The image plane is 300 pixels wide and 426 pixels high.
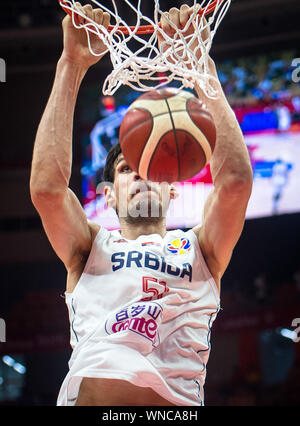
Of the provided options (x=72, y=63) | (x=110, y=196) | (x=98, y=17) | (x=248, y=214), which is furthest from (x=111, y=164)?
(x=248, y=214)

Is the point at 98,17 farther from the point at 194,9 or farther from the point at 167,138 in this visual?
the point at 167,138

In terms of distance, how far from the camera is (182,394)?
2.33 metres

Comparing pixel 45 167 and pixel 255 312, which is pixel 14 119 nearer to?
pixel 255 312

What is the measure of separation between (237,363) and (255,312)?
2251mm

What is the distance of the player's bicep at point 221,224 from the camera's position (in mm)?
2459

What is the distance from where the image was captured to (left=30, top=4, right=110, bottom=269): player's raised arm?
95.1 inches

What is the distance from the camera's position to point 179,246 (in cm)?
267

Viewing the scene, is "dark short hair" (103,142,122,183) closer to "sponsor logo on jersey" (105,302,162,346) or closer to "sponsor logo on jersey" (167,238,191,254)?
"sponsor logo on jersey" (167,238,191,254)

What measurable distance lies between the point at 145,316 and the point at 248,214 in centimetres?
721

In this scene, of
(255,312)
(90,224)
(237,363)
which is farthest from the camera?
(237,363)

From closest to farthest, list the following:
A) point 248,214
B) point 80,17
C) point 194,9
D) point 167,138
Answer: point 167,138 → point 194,9 → point 80,17 → point 248,214

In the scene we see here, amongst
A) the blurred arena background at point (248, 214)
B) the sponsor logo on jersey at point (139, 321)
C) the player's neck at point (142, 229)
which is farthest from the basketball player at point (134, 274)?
the blurred arena background at point (248, 214)

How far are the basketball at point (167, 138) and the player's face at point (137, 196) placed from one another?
18.0 inches
